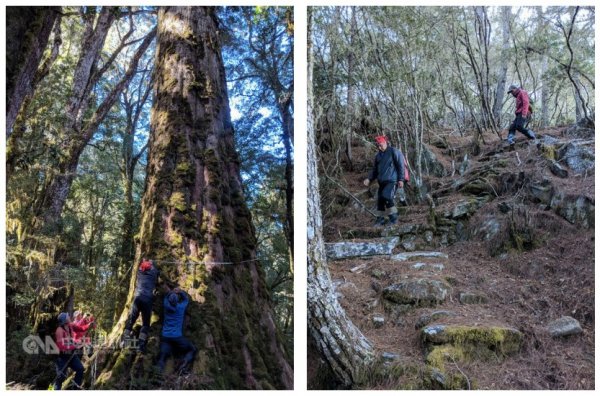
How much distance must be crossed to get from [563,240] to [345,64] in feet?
12.4

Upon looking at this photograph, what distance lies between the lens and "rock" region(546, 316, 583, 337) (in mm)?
3262

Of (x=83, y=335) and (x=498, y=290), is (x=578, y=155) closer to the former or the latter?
(x=498, y=290)

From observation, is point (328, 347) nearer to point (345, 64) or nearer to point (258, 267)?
point (258, 267)

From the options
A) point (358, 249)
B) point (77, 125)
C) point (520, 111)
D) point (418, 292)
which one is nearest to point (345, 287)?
point (418, 292)

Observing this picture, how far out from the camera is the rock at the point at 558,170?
5.07 metres

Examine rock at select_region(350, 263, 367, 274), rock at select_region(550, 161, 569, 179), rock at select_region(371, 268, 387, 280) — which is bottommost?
rock at select_region(371, 268, 387, 280)

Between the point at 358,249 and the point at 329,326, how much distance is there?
1901 millimetres

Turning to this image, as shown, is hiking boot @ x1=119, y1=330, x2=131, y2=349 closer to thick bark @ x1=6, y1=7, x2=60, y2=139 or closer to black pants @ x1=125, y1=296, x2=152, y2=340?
black pants @ x1=125, y1=296, x2=152, y2=340

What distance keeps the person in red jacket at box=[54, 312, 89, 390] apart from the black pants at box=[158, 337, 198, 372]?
25.5 inches

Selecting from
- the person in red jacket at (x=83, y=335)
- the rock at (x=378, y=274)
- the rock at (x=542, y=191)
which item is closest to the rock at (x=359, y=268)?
the rock at (x=378, y=274)

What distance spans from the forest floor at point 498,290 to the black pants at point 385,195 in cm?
29

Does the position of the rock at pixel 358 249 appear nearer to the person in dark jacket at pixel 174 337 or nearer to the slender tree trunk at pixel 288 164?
the slender tree trunk at pixel 288 164

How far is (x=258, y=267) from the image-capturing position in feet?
11.0

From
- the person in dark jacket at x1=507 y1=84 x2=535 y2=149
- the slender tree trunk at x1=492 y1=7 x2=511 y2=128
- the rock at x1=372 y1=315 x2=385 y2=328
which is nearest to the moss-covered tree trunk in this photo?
A: the rock at x1=372 y1=315 x2=385 y2=328
